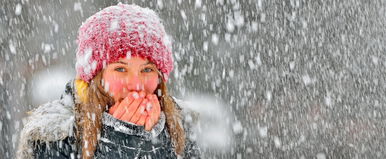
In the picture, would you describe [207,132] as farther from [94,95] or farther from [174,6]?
[94,95]

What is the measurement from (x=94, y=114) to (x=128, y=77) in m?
0.17

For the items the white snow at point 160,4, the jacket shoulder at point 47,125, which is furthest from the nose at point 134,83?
the white snow at point 160,4

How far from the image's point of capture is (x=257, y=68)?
17.1 ft

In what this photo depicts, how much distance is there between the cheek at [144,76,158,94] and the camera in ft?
5.05

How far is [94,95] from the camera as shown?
152 cm

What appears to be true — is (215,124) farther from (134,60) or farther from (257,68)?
(134,60)

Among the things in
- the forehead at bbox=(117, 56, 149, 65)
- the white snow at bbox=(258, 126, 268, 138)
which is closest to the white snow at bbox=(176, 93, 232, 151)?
the white snow at bbox=(258, 126, 268, 138)

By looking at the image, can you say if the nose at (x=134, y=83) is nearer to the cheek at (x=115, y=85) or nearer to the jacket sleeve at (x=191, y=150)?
the cheek at (x=115, y=85)

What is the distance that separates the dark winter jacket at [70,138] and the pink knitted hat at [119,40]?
158 millimetres

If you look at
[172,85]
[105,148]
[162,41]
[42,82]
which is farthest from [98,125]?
[42,82]

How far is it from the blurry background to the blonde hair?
3401 millimetres

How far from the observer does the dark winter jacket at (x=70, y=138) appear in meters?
1.46

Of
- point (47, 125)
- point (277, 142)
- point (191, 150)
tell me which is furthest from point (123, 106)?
point (277, 142)

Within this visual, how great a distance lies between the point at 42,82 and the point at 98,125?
4408 millimetres
